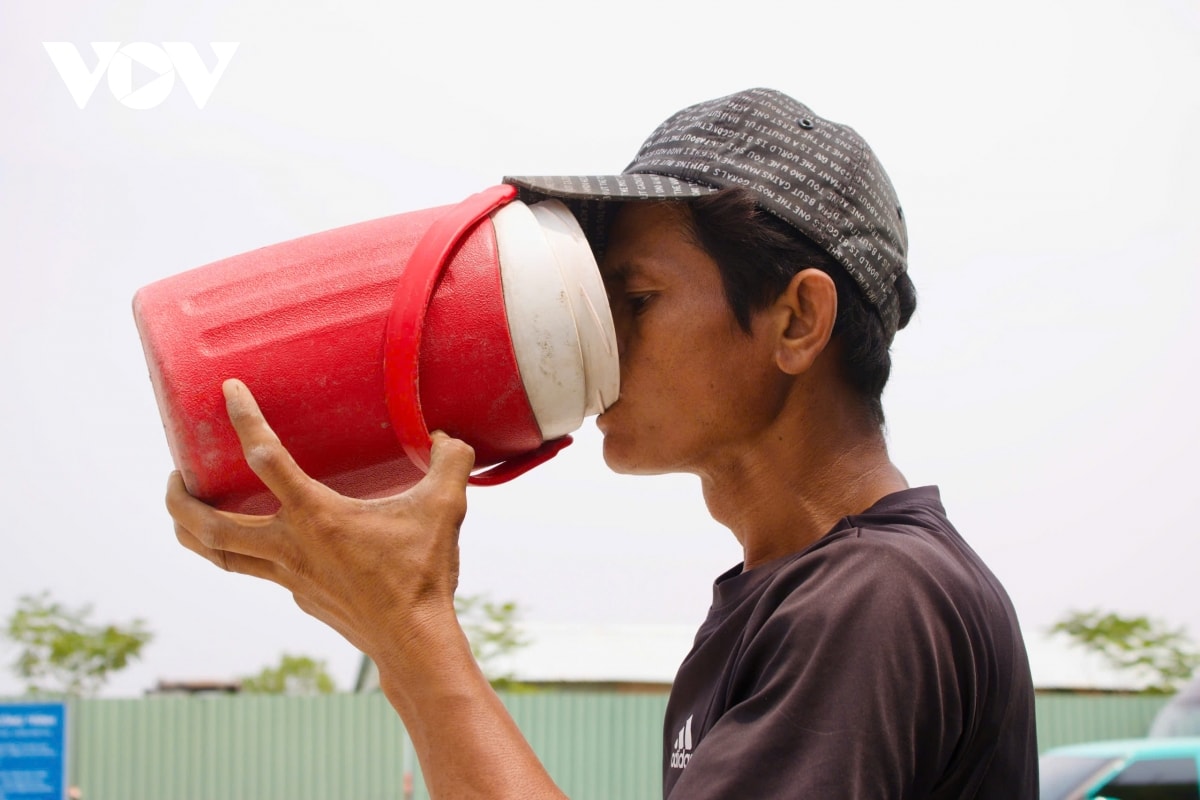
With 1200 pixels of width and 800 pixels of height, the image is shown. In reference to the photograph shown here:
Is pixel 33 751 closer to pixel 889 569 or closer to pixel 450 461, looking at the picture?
pixel 450 461

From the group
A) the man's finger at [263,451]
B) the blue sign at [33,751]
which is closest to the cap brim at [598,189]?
the man's finger at [263,451]

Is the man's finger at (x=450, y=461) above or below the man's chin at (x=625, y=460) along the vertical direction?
below

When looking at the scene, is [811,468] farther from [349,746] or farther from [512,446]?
[349,746]

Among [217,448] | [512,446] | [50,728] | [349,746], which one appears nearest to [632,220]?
[512,446]

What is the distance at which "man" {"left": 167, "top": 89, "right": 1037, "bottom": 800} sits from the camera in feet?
3.79

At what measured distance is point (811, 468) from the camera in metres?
1.51

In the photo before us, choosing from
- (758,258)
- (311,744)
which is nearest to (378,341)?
(758,258)

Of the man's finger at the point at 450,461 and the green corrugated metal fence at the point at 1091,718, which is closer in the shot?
the man's finger at the point at 450,461

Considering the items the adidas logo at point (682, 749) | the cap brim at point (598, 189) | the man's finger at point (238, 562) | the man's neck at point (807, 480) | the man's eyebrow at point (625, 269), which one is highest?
the cap brim at point (598, 189)

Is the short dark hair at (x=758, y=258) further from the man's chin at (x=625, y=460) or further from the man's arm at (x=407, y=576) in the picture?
the man's arm at (x=407, y=576)

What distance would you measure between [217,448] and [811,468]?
653 mm

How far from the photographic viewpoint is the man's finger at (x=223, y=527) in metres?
1.31

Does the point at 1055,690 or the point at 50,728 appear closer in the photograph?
the point at 50,728

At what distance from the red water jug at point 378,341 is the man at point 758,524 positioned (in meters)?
0.05
